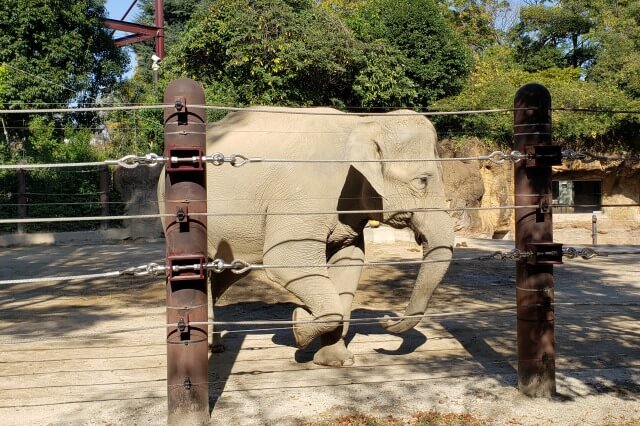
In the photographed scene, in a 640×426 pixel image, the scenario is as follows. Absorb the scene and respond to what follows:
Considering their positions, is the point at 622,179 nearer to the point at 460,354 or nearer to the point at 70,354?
the point at 460,354

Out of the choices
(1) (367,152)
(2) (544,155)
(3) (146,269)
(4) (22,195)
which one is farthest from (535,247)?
(4) (22,195)

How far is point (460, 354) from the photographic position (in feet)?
18.1

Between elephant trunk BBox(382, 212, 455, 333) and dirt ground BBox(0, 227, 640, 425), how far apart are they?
1.21 ft

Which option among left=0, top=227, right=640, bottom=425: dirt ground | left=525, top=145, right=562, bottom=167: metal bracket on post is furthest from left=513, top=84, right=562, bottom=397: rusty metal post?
left=0, top=227, right=640, bottom=425: dirt ground

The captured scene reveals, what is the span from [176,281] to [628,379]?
2986mm

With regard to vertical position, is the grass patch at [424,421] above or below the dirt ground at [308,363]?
below

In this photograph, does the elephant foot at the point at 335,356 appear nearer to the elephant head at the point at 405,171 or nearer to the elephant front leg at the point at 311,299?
the elephant front leg at the point at 311,299

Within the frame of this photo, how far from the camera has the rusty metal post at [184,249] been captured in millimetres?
3596

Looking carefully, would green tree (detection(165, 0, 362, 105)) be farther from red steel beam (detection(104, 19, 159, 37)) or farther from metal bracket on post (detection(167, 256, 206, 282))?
metal bracket on post (detection(167, 256, 206, 282))

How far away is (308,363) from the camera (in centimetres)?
539

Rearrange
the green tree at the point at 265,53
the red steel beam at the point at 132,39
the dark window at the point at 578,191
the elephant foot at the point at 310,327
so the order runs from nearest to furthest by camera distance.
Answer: the elephant foot at the point at 310,327 → the green tree at the point at 265,53 → the dark window at the point at 578,191 → the red steel beam at the point at 132,39

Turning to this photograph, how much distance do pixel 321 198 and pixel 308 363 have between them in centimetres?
130

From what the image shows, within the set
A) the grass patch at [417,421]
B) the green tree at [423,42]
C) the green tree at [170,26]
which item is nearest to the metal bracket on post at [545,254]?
the grass patch at [417,421]

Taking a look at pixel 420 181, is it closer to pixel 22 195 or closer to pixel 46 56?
pixel 22 195
